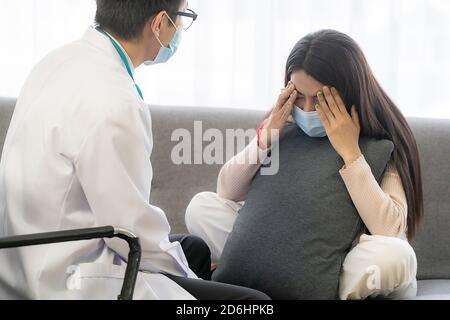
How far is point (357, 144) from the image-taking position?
1.71m

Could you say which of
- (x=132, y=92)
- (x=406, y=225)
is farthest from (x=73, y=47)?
(x=406, y=225)

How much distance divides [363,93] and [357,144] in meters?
0.15

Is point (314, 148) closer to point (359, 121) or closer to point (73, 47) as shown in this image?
point (359, 121)

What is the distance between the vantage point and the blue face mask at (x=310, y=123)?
5.87 feet

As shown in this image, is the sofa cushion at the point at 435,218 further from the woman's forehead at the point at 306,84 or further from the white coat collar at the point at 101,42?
the white coat collar at the point at 101,42

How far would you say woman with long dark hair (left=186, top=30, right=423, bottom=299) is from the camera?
160cm

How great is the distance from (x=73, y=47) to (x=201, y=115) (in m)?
0.78

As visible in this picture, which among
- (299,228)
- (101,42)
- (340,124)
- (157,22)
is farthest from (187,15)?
(299,228)

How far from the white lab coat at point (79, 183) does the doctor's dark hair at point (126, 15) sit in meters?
0.13

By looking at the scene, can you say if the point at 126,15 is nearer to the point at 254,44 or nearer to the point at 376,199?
the point at 376,199

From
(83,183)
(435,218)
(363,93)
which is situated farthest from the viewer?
(435,218)

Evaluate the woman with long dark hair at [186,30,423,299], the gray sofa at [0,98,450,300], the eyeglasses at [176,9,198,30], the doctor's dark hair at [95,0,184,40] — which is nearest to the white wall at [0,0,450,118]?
the gray sofa at [0,98,450,300]

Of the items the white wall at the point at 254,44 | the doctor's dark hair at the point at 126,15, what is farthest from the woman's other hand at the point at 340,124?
the white wall at the point at 254,44

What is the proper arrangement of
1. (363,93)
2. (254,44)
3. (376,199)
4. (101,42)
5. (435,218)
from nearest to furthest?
(101,42) < (376,199) < (363,93) < (435,218) < (254,44)
